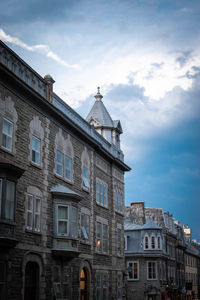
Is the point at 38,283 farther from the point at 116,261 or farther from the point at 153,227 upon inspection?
the point at 153,227

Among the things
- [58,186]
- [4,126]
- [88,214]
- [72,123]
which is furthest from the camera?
[88,214]

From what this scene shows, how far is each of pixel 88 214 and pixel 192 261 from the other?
2288 inches

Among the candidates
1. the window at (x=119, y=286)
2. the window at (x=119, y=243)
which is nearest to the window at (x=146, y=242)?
the window at (x=119, y=243)

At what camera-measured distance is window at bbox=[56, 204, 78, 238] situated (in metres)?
25.0

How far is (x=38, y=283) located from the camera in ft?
74.1

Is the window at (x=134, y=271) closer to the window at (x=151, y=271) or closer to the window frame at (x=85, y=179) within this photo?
the window at (x=151, y=271)

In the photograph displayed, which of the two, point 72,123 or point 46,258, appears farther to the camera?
point 72,123

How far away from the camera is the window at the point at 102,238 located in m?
32.1

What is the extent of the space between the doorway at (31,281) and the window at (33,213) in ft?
6.20

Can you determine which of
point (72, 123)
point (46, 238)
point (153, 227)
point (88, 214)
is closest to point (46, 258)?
point (46, 238)

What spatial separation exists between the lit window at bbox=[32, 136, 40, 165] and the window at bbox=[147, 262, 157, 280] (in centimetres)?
3196

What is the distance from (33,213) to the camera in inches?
896

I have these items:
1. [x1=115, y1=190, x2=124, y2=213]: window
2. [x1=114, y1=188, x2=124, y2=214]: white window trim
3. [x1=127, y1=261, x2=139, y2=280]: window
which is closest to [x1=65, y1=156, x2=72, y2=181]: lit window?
[x1=114, y1=188, x2=124, y2=214]: white window trim

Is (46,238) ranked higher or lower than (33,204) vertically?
lower
